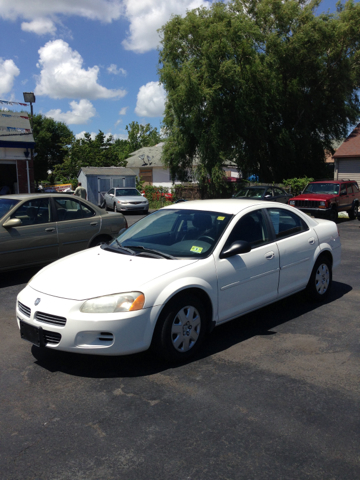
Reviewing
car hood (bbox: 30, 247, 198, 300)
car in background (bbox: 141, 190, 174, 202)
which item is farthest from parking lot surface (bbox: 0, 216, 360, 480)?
car in background (bbox: 141, 190, 174, 202)

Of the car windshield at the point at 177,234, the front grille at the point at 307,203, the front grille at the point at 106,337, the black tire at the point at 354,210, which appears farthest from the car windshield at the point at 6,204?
the black tire at the point at 354,210

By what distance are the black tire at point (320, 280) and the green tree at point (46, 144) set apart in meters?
62.9

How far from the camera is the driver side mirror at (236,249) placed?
467 cm

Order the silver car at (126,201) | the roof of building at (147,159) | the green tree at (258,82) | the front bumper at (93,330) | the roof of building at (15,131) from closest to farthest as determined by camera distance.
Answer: the front bumper at (93,330) → the roof of building at (15,131) → the silver car at (126,201) → the green tree at (258,82) → the roof of building at (147,159)

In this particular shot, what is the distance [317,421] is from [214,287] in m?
1.64

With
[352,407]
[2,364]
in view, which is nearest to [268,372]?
[352,407]

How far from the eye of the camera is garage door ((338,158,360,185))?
27891mm

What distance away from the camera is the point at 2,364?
4375 millimetres

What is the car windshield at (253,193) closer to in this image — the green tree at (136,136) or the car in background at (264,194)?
the car in background at (264,194)

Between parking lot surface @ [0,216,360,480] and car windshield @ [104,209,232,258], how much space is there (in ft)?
3.51

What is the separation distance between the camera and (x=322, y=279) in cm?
619

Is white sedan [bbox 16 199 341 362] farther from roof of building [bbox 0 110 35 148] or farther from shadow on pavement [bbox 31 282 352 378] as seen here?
roof of building [bbox 0 110 35 148]

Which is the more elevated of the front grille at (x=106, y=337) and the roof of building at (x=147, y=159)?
the roof of building at (x=147, y=159)

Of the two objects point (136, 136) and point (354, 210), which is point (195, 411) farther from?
point (136, 136)
